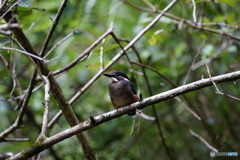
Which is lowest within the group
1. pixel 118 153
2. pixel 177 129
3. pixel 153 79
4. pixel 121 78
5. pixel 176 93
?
pixel 177 129

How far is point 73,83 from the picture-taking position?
4188 mm

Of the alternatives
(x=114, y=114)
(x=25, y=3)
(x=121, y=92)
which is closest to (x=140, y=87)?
(x=121, y=92)

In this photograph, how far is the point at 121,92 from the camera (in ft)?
9.22

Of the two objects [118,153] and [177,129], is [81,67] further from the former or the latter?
[177,129]

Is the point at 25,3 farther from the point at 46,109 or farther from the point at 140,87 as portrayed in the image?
the point at 140,87

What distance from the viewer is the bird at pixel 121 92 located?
2.78m

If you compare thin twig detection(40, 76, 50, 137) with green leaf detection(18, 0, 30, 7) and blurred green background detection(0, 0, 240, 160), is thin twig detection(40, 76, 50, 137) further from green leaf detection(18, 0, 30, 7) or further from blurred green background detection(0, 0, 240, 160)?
blurred green background detection(0, 0, 240, 160)

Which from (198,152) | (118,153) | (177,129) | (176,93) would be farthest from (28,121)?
(176,93)


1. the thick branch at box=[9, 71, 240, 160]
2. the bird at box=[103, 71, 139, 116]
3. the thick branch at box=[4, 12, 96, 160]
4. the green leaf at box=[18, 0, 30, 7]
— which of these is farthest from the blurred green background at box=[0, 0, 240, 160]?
the thick branch at box=[9, 71, 240, 160]

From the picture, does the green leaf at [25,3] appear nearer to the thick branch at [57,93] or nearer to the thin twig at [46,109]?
the thick branch at [57,93]

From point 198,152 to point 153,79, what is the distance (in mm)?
1157

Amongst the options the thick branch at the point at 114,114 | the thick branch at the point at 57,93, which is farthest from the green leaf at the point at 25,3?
the thick branch at the point at 114,114

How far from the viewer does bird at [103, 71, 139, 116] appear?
2777mm

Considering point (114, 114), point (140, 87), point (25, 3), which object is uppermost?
point (25, 3)
